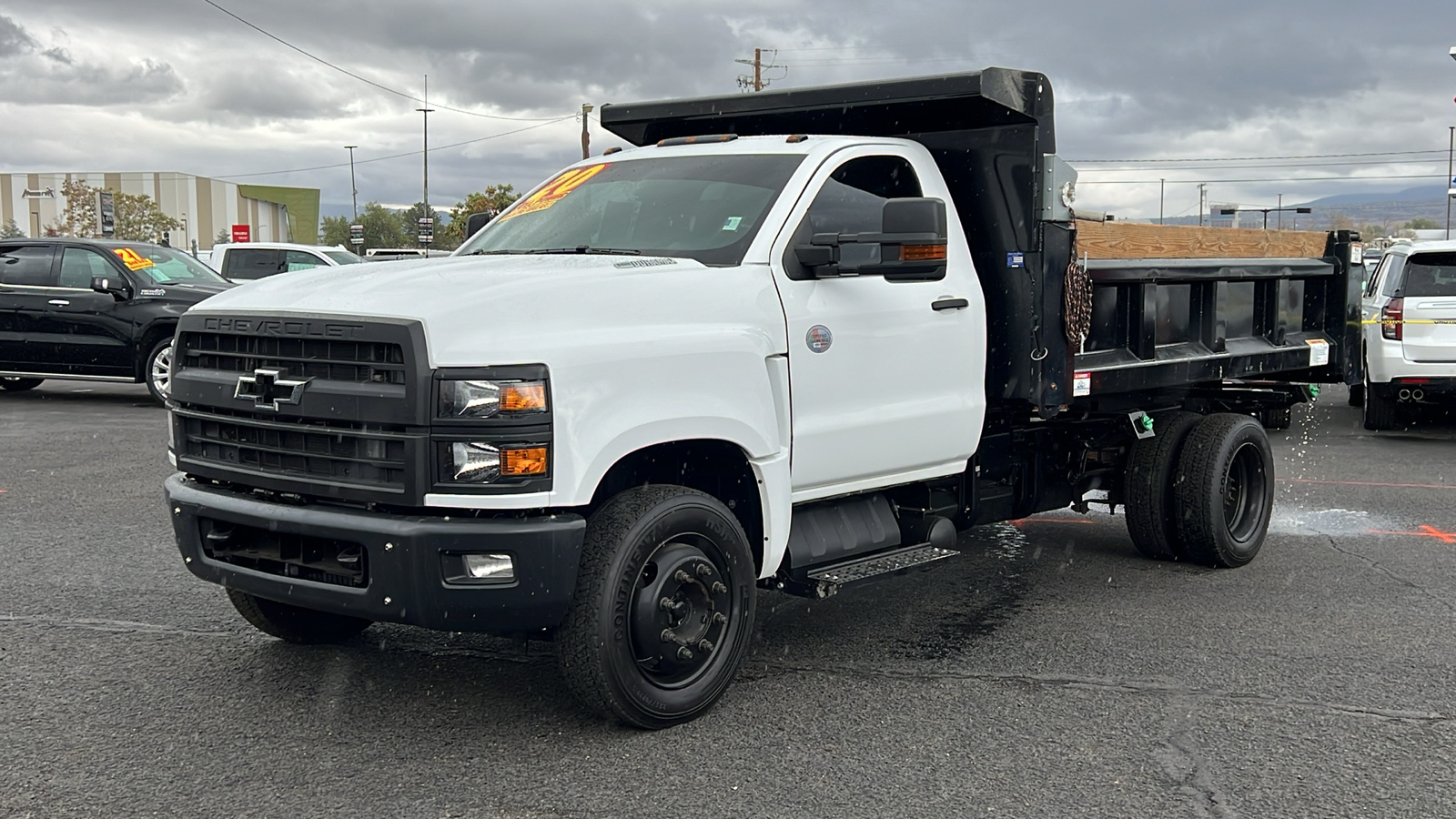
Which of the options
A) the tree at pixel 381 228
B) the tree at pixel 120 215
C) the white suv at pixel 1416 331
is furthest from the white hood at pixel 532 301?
the tree at pixel 381 228

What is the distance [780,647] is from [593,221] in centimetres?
191

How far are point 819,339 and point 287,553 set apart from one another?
202cm

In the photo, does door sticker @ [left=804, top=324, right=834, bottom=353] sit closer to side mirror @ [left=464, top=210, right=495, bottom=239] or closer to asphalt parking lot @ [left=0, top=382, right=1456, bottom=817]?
asphalt parking lot @ [left=0, top=382, right=1456, bottom=817]

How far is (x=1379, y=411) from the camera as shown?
13.2 m

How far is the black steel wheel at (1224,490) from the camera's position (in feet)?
23.0

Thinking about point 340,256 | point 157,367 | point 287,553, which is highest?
point 340,256

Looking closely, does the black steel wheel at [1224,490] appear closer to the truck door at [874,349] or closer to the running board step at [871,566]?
the truck door at [874,349]

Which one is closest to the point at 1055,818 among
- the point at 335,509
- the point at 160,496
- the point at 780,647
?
the point at 780,647

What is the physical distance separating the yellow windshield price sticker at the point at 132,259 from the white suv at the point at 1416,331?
12.5 metres

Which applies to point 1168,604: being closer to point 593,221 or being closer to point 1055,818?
point 1055,818

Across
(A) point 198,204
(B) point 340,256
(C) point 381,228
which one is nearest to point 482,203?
(B) point 340,256

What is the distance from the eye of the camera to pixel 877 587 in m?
6.71

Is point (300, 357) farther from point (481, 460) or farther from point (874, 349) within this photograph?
point (874, 349)

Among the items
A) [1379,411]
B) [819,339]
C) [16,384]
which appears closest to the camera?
[819,339]
